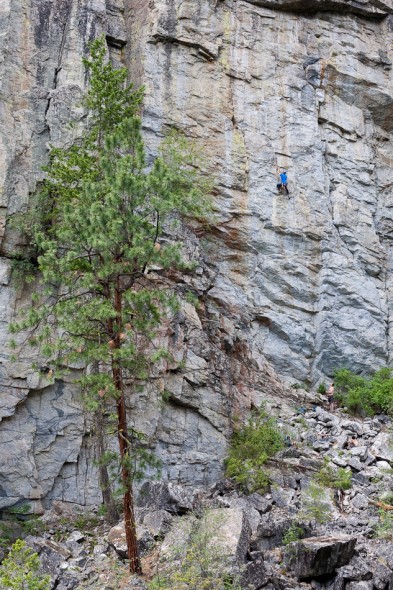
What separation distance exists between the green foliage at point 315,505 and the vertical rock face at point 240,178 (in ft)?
8.99

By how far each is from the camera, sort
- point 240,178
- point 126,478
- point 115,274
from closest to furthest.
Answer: point 126,478 < point 115,274 < point 240,178

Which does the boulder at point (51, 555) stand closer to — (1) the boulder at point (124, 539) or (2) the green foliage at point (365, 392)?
(1) the boulder at point (124, 539)

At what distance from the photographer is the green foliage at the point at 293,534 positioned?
12.3 meters

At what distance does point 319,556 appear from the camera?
1151cm

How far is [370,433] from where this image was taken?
57.4ft

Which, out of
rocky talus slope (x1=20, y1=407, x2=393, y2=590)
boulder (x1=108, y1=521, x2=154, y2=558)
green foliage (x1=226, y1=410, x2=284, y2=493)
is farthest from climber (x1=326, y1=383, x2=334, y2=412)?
boulder (x1=108, y1=521, x2=154, y2=558)

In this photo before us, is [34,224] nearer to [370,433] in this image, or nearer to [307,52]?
[370,433]

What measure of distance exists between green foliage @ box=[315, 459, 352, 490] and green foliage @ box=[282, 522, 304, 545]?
2.41 meters

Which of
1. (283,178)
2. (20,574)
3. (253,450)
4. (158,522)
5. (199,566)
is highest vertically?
(283,178)

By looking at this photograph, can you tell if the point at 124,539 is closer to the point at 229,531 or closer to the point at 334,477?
the point at 229,531

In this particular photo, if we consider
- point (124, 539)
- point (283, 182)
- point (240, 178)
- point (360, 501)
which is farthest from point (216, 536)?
point (283, 182)

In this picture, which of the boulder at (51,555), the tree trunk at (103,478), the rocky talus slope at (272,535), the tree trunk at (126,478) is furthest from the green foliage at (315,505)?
the boulder at (51,555)

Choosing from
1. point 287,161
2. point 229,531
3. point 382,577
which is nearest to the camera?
point 382,577

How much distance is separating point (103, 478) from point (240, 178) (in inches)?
428
